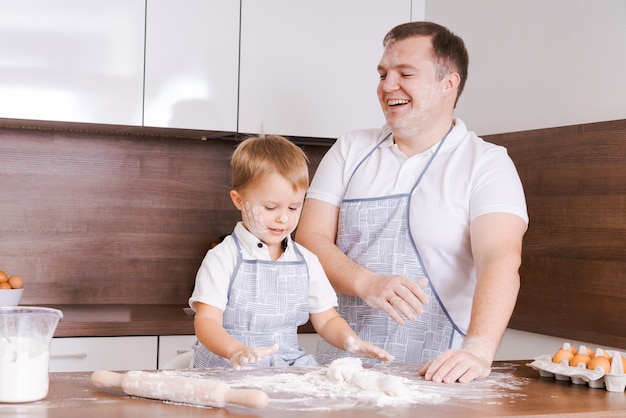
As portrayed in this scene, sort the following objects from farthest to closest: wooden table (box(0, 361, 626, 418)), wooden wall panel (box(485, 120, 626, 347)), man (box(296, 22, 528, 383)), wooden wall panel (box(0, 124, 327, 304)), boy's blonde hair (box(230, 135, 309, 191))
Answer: wooden wall panel (box(0, 124, 327, 304))
wooden wall panel (box(485, 120, 626, 347))
man (box(296, 22, 528, 383))
boy's blonde hair (box(230, 135, 309, 191))
wooden table (box(0, 361, 626, 418))

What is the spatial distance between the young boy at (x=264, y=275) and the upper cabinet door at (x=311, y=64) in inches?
42.0

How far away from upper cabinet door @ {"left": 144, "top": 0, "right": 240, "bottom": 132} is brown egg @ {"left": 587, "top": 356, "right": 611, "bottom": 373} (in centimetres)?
156

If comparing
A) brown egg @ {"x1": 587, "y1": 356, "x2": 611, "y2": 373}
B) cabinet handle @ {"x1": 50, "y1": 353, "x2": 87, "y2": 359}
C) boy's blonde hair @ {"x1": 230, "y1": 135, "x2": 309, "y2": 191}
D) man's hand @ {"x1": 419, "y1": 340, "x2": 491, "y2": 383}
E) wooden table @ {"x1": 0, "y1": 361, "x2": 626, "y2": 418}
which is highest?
boy's blonde hair @ {"x1": 230, "y1": 135, "x2": 309, "y2": 191}

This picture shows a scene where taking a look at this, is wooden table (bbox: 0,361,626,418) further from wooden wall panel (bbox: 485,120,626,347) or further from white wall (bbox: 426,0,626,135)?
white wall (bbox: 426,0,626,135)

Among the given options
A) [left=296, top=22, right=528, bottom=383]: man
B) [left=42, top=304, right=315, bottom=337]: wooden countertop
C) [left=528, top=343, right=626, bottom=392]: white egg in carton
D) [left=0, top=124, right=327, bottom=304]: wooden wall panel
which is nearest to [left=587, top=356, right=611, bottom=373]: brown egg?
[left=528, top=343, right=626, bottom=392]: white egg in carton

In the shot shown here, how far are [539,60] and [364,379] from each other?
147cm

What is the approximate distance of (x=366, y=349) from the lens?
1441 mm

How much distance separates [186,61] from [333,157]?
803 millimetres

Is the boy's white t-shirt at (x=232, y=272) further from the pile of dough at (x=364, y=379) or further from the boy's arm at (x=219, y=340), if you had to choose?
the pile of dough at (x=364, y=379)

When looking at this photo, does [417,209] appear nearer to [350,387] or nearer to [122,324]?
[350,387]

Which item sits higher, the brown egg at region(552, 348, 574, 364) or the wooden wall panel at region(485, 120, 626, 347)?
the wooden wall panel at region(485, 120, 626, 347)

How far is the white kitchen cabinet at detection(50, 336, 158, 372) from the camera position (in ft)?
7.82

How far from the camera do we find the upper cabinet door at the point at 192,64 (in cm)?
260

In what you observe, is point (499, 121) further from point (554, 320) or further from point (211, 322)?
point (211, 322)
